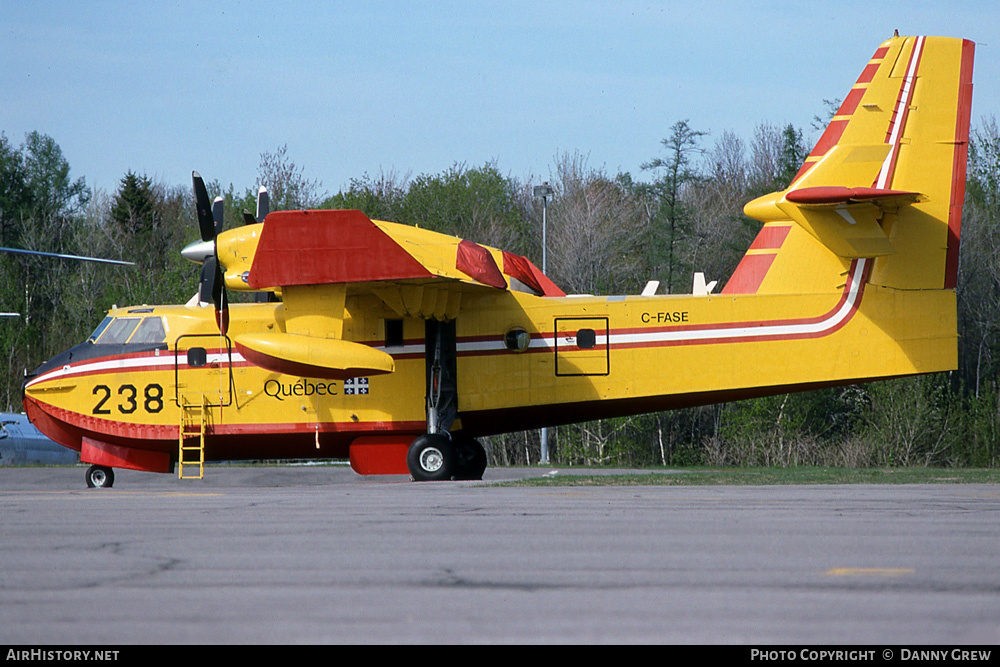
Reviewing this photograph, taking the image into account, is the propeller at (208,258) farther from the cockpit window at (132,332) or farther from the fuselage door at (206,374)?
the cockpit window at (132,332)

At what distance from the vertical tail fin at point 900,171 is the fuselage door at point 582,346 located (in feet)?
10.8

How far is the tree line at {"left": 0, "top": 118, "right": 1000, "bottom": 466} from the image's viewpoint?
28422 millimetres

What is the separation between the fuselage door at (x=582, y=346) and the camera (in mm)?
16719

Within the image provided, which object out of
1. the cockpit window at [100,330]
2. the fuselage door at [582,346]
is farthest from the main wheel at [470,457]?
the cockpit window at [100,330]

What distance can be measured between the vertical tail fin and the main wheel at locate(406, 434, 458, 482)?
6387mm

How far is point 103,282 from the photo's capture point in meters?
45.7

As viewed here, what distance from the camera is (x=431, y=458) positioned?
53.0 ft

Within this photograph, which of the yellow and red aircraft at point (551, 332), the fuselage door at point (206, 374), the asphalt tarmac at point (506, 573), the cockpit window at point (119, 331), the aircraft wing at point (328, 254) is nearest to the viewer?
the asphalt tarmac at point (506, 573)

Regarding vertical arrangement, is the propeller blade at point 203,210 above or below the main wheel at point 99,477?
above

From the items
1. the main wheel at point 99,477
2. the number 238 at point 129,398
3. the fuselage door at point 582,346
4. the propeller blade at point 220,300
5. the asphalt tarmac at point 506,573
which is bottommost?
the main wheel at point 99,477

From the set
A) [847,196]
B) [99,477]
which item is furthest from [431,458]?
[847,196]

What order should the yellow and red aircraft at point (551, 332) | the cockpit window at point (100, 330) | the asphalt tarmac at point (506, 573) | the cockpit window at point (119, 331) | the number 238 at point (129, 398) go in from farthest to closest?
1. the cockpit window at point (100, 330)
2. the cockpit window at point (119, 331)
3. the number 238 at point (129, 398)
4. the yellow and red aircraft at point (551, 332)
5. the asphalt tarmac at point (506, 573)

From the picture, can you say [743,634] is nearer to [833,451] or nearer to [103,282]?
[833,451]

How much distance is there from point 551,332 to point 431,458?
298 centimetres
